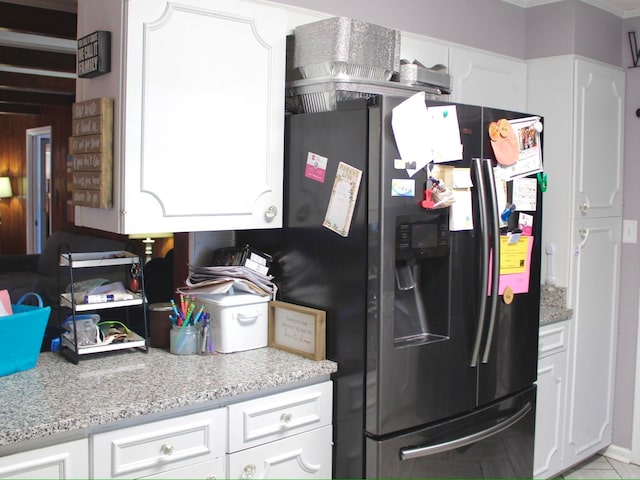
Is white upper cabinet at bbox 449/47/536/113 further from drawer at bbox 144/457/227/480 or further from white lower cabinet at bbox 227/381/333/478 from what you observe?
drawer at bbox 144/457/227/480

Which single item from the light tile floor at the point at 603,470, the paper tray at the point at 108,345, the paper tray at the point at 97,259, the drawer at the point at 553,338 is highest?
the paper tray at the point at 97,259

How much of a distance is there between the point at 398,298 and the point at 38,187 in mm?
5235

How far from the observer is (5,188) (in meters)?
6.72

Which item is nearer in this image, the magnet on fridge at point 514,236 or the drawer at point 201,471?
the drawer at point 201,471

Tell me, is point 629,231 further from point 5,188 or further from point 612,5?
point 5,188

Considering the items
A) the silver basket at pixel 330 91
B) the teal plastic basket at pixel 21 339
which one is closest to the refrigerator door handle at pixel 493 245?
the silver basket at pixel 330 91

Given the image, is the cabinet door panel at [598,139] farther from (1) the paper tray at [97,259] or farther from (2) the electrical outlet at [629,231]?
(1) the paper tray at [97,259]

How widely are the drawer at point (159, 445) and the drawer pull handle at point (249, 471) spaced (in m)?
0.10

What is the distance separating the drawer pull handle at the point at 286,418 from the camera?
2.04 meters

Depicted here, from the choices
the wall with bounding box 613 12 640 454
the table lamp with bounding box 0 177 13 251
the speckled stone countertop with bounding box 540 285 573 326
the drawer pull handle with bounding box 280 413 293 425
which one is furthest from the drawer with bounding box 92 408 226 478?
the table lamp with bounding box 0 177 13 251

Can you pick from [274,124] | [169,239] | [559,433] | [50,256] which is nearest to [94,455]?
[274,124]

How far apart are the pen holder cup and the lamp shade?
5249 mm

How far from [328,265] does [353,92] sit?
1.93ft

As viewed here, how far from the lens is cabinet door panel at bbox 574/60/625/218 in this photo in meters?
3.14
